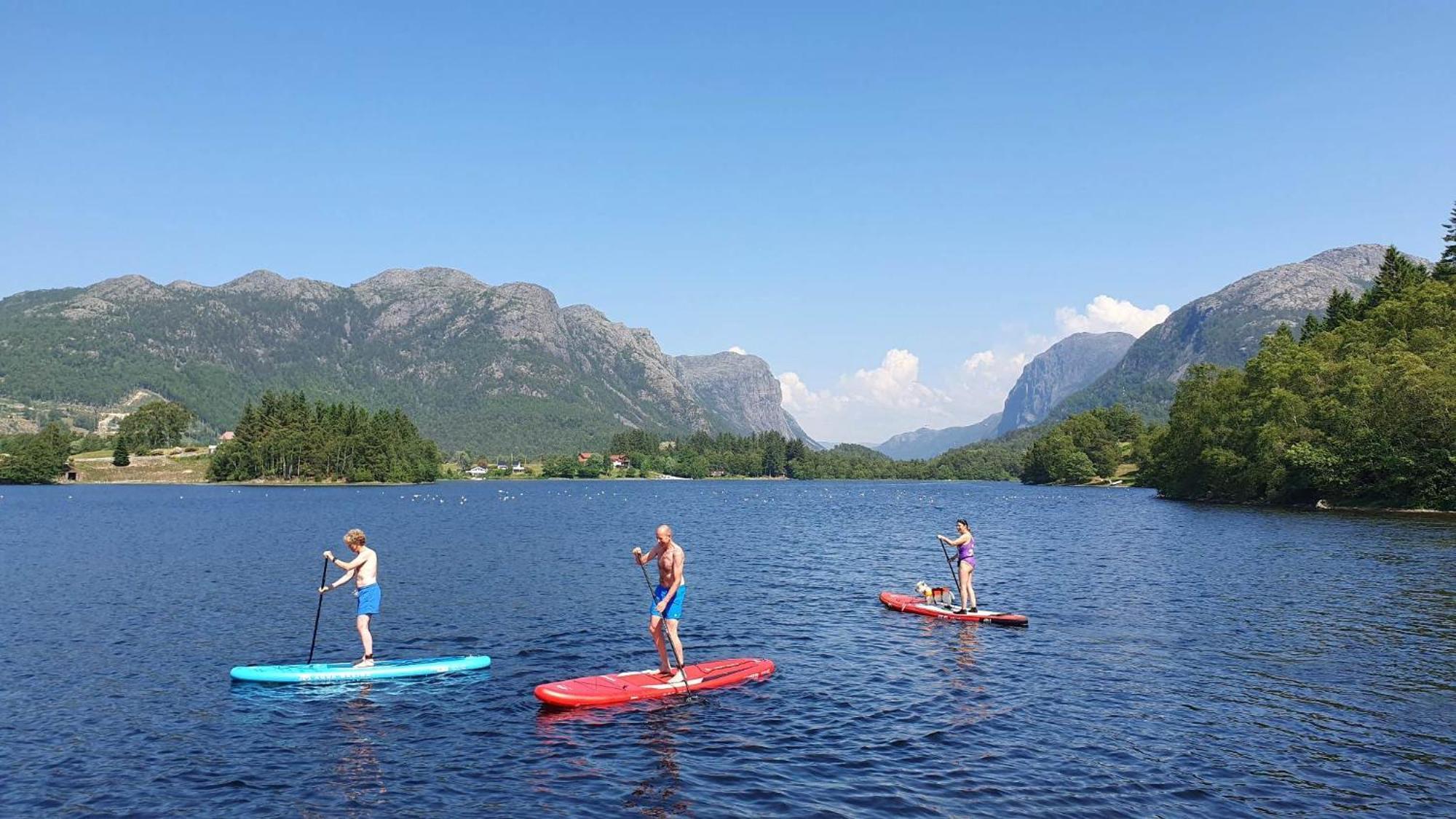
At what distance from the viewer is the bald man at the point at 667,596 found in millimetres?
24828

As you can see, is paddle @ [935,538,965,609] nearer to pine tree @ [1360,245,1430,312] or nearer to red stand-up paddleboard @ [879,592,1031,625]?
red stand-up paddleboard @ [879,592,1031,625]

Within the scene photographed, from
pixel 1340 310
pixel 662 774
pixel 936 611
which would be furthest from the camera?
Answer: pixel 1340 310

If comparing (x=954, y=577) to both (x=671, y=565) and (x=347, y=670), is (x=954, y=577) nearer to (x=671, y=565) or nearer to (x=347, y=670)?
→ (x=671, y=565)

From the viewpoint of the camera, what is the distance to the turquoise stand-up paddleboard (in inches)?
1016

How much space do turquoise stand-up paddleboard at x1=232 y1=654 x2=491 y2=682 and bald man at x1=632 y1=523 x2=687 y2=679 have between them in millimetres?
6405

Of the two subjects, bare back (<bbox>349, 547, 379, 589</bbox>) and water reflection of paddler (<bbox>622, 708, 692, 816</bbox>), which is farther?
bare back (<bbox>349, 547, 379, 589</bbox>)

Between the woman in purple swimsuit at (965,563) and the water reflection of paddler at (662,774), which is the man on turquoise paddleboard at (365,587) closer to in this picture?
the water reflection of paddler at (662,774)

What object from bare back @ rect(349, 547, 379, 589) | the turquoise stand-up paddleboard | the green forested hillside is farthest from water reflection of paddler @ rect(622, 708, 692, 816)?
the green forested hillside

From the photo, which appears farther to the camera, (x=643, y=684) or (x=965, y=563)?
(x=965, y=563)

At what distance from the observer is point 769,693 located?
2516cm

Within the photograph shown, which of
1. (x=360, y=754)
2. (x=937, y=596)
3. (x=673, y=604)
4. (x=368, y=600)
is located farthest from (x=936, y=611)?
(x=360, y=754)

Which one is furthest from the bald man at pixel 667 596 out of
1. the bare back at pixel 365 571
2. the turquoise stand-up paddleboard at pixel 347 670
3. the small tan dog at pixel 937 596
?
the small tan dog at pixel 937 596

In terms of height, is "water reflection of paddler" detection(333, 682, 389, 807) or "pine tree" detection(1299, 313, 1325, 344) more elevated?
"pine tree" detection(1299, 313, 1325, 344)

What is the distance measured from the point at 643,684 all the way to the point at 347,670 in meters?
9.17
